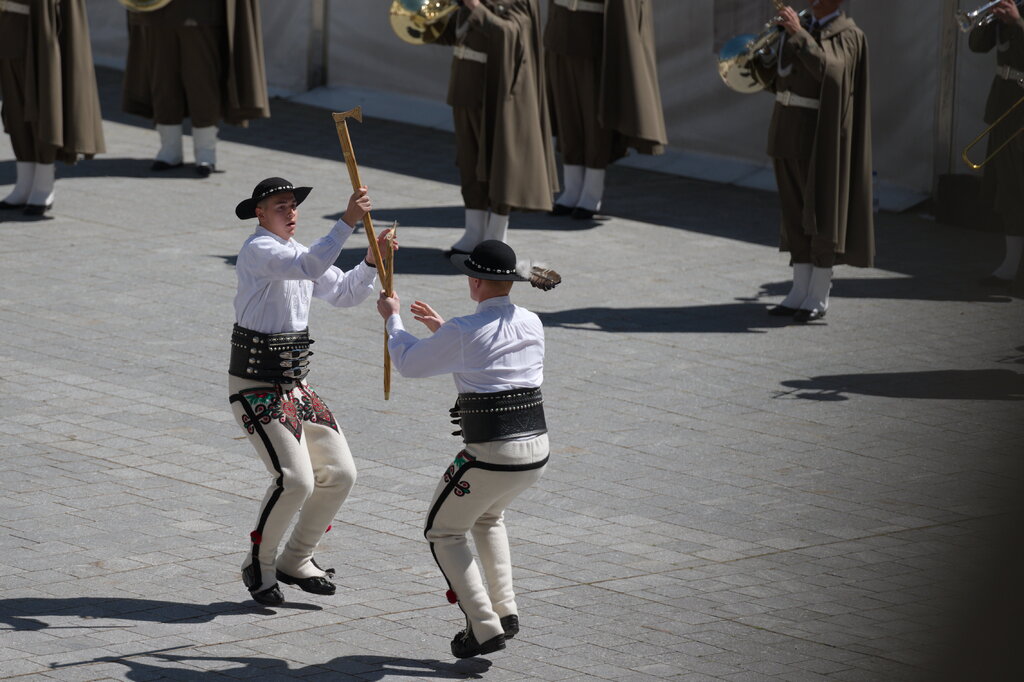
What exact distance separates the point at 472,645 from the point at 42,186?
343 inches

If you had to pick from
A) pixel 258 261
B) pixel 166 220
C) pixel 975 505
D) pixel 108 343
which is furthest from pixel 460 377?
pixel 166 220

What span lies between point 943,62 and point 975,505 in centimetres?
1257

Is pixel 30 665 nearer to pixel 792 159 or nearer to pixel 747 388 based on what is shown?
pixel 747 388

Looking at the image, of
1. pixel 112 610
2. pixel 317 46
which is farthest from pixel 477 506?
pixel 317 46

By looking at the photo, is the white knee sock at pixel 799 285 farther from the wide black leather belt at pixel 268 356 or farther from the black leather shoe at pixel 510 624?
the black leather shoe at pixel 510 624

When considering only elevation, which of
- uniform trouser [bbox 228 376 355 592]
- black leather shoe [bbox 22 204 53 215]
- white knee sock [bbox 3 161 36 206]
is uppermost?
uniform trouser [bbox 228 376 355 592]

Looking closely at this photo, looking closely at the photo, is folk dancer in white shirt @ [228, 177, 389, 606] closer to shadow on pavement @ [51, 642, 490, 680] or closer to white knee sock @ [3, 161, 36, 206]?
shadow on pavement @ [51, 642, 490, 680]

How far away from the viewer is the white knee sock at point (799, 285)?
9.98m

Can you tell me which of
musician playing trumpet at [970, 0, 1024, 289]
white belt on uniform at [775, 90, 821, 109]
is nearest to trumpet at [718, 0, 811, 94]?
white belt on uniform at [775, 90, 821, 109]

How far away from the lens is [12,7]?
1163 cm

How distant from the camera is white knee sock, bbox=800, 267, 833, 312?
9.83 metres

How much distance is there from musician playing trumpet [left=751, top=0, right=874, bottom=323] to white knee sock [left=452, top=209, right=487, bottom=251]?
8.47 ft

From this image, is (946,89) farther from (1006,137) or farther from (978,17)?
(978,17)

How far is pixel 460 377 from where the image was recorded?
4715 mm
